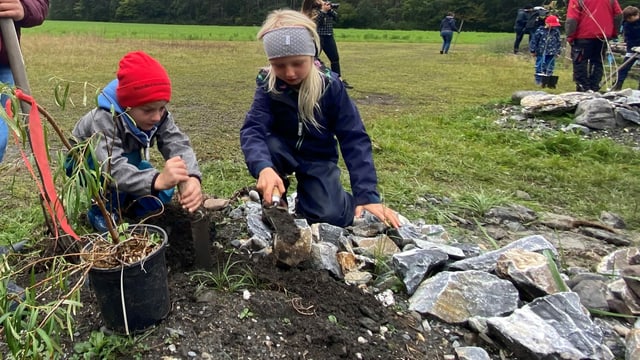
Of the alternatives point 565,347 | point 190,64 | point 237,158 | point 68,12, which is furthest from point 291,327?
point 68,12

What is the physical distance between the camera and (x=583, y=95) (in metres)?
7.58

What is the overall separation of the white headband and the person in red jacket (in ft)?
24.2

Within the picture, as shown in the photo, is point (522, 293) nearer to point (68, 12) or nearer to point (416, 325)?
point (416, 325)

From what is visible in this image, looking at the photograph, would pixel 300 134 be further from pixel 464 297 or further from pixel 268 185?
pixel 464 297

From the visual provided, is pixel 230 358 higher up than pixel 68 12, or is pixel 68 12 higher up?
pixel 230 358

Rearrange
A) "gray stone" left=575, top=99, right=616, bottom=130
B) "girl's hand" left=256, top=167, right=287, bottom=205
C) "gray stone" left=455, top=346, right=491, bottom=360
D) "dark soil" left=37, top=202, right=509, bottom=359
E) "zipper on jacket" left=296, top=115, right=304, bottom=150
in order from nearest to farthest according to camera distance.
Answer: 1. "dark soil" left=37, top=202, right=509, bottom=359
2. "gray stone" left=455, top=346, right=491, bottom=360
3. "girl's hand" left=256, top=167, right=287, bottom=205
4. "zipper on jacket" left=296, top=115, right=304, bottom=150
5. "gray stone" left=575, top=99, right=616, bottom=130

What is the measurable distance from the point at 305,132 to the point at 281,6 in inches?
2442

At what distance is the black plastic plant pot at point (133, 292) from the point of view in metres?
1.68

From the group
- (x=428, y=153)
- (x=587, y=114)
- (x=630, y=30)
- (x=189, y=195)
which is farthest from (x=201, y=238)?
(x=630, y=30)

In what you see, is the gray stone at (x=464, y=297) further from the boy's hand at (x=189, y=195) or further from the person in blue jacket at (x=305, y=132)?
the boy's hand at (x=189, y=195)

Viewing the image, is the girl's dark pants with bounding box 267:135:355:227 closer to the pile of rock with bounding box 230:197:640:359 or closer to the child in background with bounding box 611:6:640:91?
the pile of rock with bounding box 230:197:640:359

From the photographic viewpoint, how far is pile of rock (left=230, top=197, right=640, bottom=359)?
6.60 feet

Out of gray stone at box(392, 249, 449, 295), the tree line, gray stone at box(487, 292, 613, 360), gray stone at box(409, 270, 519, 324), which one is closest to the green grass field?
gray stone at box(392, 249, 449, 295)

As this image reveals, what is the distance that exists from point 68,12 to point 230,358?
89.0 meters
